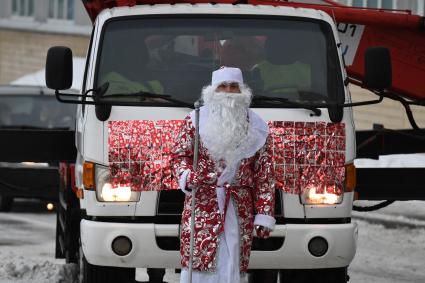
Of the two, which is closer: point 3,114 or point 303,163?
point 303,163

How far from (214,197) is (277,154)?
4.17 ft

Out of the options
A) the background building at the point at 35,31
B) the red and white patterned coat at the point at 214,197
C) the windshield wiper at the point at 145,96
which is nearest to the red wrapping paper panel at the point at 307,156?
the windshield wiper at the point at 145,96

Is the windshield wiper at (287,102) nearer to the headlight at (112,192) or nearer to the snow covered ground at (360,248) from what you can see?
the headlight at (112,192)

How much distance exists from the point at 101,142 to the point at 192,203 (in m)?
1.43

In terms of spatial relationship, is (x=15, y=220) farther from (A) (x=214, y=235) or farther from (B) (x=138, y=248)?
(A) (x=214, y=235)

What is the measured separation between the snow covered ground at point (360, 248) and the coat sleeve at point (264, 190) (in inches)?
158

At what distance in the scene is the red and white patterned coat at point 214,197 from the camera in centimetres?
788

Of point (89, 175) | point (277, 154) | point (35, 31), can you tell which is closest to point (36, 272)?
point (89, 175)

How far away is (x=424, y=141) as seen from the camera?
12312 mm

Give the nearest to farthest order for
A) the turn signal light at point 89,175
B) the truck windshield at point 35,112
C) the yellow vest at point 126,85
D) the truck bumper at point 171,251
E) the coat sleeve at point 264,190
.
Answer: the coat sleeve at point 264,190
the truck bumper at point 171,251
the turn signal light at point 89,175
the yellow vest at point 126,85
the truck windshield at point 35,112

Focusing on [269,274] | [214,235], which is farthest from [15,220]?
[214,235]

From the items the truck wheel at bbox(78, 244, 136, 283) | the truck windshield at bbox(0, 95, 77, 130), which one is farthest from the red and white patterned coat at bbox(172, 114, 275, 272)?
the truck windshield at bbox(0, 95, 77, 130)

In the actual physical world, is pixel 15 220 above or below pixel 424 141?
below

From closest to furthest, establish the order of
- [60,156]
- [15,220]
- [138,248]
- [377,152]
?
[138,248] < [60,156] < [377,152] < [15,220]
